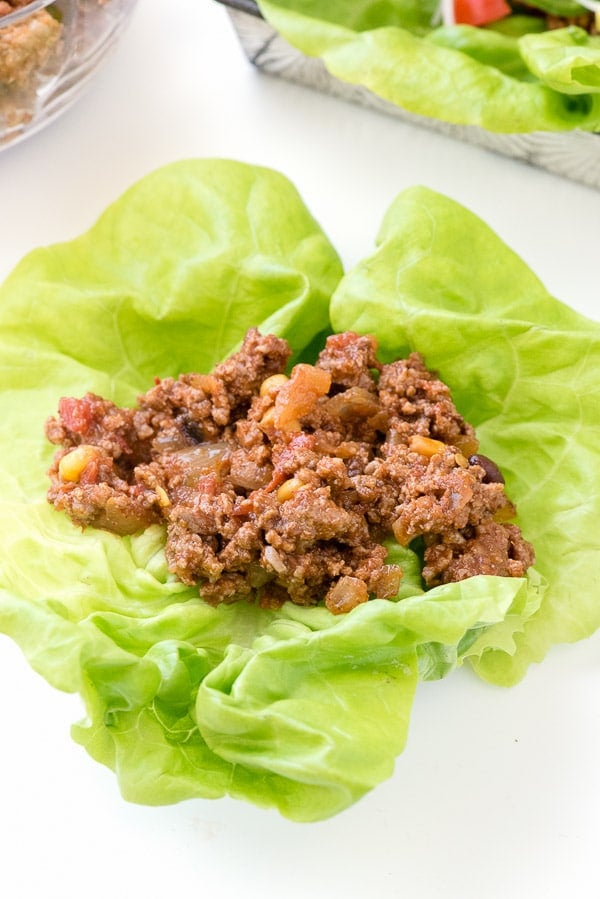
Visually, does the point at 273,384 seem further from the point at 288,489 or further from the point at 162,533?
the point at 162,533

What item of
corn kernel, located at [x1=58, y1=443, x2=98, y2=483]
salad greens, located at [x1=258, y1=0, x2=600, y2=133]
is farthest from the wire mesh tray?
corn kernel, located at [x1=58, y1=443, x2=98, y2=483]

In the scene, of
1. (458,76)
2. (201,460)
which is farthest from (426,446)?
(458,76)

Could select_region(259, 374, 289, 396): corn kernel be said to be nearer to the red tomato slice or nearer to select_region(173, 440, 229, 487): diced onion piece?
select_region(173, 440, 229, 487): diced onion piece

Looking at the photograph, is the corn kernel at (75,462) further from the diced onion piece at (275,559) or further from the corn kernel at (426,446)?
the corn kernel at (426,446)

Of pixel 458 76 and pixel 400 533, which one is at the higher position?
pixel 458 76

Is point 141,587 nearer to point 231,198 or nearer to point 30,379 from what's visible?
point 30,379

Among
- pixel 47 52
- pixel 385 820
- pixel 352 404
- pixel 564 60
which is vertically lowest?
pixel 385 820

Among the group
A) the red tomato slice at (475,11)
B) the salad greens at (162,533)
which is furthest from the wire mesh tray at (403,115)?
the salad greens at (162,533)
